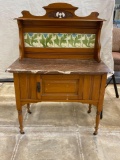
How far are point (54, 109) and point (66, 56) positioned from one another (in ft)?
2.63

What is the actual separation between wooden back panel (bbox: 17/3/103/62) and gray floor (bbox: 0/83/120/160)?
775mm

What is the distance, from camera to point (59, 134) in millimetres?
1744

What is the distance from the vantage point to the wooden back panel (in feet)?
5.60

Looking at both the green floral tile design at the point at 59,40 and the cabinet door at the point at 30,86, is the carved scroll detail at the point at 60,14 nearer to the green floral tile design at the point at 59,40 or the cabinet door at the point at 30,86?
the green floral tile design at the point at 59,40

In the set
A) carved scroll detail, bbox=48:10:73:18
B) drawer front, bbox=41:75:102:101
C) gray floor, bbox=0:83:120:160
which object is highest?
carved scroll detail, bbox=48:10:73:18

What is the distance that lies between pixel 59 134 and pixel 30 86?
65 cm

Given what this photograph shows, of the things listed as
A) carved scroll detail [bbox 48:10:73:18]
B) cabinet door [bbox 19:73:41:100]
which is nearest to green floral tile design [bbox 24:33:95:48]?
carved scroll detail [bbox 48:10:73:18]

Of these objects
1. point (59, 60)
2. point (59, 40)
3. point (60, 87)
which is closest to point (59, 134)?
point (60, 87)

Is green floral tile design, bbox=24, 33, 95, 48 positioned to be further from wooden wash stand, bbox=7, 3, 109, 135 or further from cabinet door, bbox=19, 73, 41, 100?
cabinet door, bbox=19, 73, 41, 100

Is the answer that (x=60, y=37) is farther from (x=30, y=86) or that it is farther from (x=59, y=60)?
(x=30, y=86)

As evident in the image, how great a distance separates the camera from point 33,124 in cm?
190

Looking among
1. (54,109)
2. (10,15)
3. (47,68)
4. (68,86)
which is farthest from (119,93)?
(10,15)

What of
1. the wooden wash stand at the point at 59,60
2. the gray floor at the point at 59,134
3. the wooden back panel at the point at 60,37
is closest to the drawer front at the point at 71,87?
the wooden wash stand at the point at 59,60

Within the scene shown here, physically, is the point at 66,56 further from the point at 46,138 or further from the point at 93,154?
the point at 93,154
